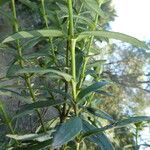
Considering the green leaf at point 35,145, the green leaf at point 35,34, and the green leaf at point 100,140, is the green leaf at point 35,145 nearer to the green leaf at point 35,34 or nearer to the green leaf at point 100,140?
the green leaf at point 100,140

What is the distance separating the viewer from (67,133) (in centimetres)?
74

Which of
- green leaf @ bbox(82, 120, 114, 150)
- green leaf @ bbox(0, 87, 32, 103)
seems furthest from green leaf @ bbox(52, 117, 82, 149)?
green leaf @ bbox(0, 87, 32, 103)

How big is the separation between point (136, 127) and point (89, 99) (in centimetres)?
39

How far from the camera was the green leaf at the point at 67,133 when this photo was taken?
715 mm

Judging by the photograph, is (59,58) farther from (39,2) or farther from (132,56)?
(132,56)

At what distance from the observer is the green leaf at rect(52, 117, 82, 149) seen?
2.35 ft

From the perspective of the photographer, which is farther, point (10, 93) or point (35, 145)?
point (10, 93)

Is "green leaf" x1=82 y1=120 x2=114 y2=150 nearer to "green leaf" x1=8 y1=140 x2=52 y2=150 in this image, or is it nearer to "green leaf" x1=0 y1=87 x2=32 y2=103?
"green leaf" x1=8 y1=140 x2=52 y2=150

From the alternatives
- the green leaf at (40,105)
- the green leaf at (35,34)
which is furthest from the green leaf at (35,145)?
the green leaf at (35,34)

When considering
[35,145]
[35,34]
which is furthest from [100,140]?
[35,34]

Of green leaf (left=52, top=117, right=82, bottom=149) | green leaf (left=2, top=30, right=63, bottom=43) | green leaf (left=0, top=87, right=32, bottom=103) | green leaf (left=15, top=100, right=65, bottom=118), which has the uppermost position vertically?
green leaf (left=2, top=30, right=63, bottom=43)

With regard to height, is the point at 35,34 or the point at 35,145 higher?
the point at 35,34

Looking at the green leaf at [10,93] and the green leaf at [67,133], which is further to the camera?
the green leaf at [10,93]

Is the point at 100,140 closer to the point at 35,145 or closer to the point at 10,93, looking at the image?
the point at 35,145
